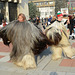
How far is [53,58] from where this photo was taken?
19.2 ft

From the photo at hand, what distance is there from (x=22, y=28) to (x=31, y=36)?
357 millimetres

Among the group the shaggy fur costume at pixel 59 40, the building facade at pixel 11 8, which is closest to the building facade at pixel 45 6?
the building facade at pixel 11 8

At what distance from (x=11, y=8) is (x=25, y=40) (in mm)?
23321

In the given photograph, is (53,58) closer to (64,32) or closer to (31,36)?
(64,32)

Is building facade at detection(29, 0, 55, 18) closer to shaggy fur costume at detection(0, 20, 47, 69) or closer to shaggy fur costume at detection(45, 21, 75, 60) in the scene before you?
shaggy fur costume at detection(45, 21, 75, 60)

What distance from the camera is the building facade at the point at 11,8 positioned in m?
25.6

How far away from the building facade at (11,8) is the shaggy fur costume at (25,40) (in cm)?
2130

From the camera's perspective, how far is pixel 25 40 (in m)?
4.76

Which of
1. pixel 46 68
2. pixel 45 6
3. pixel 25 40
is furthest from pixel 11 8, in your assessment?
pixel 45 6

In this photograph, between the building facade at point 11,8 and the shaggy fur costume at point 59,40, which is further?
the building facade at point 11,8

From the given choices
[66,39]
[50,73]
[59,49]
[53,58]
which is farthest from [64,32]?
[50,73]

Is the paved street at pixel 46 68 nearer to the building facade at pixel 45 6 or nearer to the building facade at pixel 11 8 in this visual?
the building facade at pixel 11 8

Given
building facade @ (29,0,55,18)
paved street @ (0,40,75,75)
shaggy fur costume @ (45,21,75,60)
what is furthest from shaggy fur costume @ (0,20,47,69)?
building facade @ (29,0,55,18)

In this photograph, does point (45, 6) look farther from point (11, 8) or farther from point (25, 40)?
point (25, 40)
